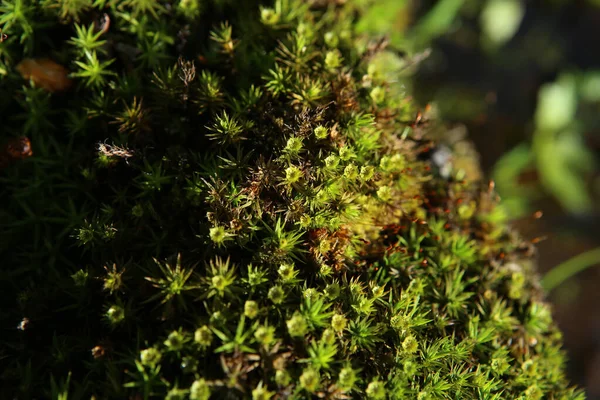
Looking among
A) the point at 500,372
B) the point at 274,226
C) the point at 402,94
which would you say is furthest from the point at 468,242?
the point at 274,226

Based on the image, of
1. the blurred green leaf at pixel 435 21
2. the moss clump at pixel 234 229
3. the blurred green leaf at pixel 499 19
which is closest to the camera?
the moss clump at pixel 234 229

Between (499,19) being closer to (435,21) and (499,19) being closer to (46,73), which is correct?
(435,21)

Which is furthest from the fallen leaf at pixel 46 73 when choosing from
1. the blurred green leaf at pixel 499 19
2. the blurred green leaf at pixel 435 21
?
the blurred green leaf at pixel 499 19

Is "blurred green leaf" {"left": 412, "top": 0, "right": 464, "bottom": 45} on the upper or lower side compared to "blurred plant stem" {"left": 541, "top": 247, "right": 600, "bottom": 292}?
upper

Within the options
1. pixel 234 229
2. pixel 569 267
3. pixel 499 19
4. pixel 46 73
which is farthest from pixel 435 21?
pixel 46 73

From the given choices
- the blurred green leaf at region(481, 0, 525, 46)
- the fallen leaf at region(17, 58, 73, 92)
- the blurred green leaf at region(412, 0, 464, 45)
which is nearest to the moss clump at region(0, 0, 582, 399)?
the fallen leaf at region(17, 58, 73, 92)

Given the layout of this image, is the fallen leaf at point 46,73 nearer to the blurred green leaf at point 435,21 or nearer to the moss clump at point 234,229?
the moss clump at point 234,229

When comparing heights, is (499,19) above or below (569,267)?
above

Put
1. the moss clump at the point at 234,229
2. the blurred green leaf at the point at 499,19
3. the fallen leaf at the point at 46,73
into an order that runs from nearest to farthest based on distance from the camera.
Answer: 1. the moss clump at the point at 234,229
2. the fallen leaf at the point at 46,73
3. the blurred green leaf at the point at 499,19

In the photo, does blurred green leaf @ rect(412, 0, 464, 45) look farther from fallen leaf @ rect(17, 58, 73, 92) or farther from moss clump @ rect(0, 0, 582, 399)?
fallen leaf @ rect(17, 58, 73, 92)

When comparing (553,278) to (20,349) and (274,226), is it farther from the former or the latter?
(20,349)
